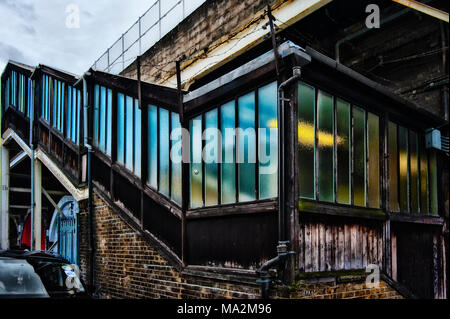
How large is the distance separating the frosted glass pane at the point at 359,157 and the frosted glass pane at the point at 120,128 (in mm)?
5494

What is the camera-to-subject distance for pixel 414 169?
Answer: 30.7 feet

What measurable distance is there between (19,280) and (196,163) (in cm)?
345

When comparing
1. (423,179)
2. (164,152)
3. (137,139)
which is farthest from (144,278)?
(423,179)

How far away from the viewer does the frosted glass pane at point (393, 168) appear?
842 cm

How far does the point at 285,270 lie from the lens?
5.87 meters

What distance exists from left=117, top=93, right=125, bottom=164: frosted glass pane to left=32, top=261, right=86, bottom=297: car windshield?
132 inches

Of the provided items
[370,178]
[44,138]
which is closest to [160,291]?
[370,178]

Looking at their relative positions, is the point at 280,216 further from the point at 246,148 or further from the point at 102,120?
the point at 102,120

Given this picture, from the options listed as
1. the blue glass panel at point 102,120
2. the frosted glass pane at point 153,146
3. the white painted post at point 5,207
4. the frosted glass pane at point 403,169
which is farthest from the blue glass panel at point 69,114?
the frosted glass pane at point 403,169

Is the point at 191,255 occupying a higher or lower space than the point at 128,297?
higher

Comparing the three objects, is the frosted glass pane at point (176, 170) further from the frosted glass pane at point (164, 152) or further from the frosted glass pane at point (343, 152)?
the frosted glass pane at point (343, 152)

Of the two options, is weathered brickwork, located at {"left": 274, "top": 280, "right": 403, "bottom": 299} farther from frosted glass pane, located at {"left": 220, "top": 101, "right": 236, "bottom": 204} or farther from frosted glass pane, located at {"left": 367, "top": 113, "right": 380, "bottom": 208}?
frosted glass pane, located at {"left": 220, "top": 101, "right": 236, "bottom": 204}

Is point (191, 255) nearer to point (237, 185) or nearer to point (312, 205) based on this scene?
point (237, 185)
